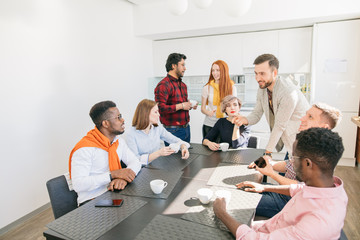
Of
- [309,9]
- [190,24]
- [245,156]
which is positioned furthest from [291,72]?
[245,156]

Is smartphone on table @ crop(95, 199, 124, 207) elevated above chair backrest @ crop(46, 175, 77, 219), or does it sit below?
above

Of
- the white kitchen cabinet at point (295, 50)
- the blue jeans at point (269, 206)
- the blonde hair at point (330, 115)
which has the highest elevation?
the white kitchen cabinet at point (295, 50)

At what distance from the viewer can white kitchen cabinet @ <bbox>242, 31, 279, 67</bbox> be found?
401cm

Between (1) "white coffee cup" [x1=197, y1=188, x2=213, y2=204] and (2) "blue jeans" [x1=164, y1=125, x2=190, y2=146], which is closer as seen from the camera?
(1) "white coffee cup" [x1=197, y1=188, x2=213, y2=204]

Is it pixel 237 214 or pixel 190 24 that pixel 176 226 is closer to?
pixel 237 214

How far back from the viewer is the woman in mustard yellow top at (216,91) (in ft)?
9.04

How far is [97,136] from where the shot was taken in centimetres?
163

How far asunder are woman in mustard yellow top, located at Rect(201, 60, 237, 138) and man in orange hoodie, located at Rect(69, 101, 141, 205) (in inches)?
52.4

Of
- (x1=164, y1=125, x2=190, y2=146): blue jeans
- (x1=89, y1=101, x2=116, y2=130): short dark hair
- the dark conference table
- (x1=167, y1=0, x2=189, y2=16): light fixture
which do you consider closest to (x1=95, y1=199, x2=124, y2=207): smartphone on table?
the dark conference table

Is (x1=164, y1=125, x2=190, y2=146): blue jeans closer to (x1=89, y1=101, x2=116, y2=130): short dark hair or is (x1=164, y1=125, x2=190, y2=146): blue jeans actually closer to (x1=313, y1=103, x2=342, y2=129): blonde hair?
(x1=89, y1=101, x2=116, y2=130): short dark hair

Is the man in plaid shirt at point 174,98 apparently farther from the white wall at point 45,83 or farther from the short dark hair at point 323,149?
the short dark hair at point 323,149

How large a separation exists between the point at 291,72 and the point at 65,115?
3341 mm

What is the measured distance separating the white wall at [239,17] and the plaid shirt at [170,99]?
1.46m

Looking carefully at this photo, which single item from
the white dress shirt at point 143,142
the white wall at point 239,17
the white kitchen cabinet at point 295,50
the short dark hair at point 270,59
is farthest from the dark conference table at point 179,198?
the white kitchen cabinet at point 295,50
